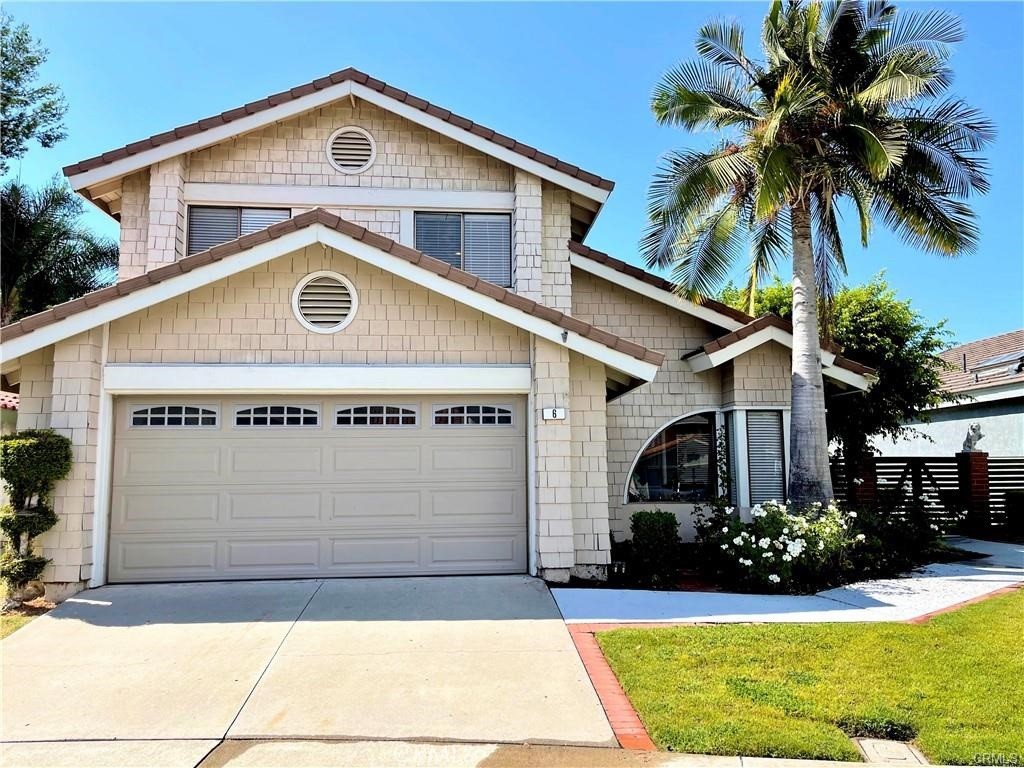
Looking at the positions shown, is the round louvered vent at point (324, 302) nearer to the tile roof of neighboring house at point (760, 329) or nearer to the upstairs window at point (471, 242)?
the upstairs window at point (471, 242)

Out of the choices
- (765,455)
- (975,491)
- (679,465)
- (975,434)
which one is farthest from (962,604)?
(975,434)

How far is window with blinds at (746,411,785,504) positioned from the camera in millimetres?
11500

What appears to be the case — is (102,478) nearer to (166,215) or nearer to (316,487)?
(316,487)

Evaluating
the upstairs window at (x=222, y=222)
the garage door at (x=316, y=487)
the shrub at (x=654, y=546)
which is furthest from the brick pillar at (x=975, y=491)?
the upstairs window at (x=222, y=222)

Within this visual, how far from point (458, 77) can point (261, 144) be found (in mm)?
3678

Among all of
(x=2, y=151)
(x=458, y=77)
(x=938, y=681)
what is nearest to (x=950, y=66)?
(x=458, y=77)

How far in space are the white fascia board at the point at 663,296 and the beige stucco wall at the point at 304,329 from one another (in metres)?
3.58

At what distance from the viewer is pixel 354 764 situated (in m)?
4.24

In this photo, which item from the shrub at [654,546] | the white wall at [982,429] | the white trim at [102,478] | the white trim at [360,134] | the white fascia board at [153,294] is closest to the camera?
the white fascia board at [153,294]

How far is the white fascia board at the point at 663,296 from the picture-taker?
12078 mm

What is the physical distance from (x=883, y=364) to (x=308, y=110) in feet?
39.6

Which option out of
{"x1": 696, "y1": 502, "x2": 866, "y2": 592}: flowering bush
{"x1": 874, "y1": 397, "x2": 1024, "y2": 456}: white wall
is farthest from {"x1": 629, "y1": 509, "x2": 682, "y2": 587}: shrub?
{"x1": 874, "y1": 397, "x2": 1024, "y2": 456}: white wall

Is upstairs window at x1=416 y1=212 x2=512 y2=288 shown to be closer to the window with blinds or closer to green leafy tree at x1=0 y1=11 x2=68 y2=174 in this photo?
the window with blinds

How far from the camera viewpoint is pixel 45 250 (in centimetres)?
2092
